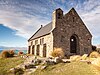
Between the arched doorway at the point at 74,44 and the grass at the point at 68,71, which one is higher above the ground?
the arched doorway at the point at 74,44

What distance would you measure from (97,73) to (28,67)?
30.4 feet

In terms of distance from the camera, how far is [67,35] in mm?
33562

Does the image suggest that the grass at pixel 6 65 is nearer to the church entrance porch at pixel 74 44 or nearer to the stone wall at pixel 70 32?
the stone wall at pixel 70 32

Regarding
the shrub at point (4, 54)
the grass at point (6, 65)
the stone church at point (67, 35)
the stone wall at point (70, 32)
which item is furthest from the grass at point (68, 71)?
the shrub at point (4, 54)

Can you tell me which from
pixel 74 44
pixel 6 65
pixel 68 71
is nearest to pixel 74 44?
pixel 74 44

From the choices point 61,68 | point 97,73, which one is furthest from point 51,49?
point 97,73

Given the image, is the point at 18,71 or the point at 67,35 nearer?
the point at 18,71

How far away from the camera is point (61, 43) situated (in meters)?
32.7

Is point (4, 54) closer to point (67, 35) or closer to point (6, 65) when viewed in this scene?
point (6, 65)

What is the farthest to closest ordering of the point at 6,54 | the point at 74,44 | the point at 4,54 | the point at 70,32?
the point at 74,44 < the point at 70,32 < the point at 6,54 < the point at 4,54

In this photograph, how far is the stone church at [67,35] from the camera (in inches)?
1282

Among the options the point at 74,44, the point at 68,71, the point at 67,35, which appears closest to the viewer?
the point at 68,71

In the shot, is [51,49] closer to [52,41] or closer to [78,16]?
[52,41]

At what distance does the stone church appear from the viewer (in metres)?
32.6
